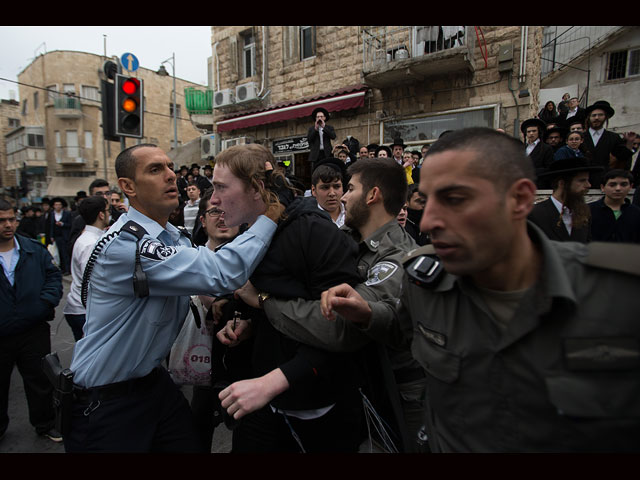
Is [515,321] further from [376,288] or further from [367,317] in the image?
[376,288]

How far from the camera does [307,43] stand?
12.1 m

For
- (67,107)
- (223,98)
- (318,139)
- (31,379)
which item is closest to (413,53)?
(318,139)

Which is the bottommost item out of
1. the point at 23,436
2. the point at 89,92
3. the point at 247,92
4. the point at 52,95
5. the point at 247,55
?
the point at 23,436

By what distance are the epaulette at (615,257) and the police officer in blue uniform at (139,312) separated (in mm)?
1196

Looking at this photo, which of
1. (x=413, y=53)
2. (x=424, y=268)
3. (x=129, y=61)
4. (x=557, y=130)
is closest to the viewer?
(x=424, y=268)

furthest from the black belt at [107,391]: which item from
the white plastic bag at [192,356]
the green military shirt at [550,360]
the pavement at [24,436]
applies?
→ the green military shirt at [550,360]

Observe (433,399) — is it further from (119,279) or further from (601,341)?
(119,279)

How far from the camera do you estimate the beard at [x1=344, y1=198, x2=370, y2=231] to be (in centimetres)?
220

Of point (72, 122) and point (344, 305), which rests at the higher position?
point (72, 122)

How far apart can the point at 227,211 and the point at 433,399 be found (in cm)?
119

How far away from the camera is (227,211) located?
5.60 feet

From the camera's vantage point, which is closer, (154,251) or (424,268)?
(424,268)

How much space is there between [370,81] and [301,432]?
10.2 meters

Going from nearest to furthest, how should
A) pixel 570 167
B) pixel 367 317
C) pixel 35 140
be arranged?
pixel 367 317 → pixel 570 167 → pixel 35 140
